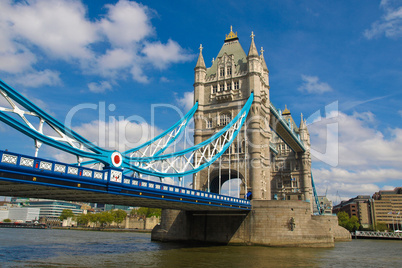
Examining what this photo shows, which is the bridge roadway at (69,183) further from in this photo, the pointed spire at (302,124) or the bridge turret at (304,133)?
the pointed spire at (302,124)

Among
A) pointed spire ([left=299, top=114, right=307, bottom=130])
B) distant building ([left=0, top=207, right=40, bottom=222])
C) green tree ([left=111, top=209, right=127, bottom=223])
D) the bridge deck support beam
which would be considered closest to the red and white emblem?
the bridge deck support beam

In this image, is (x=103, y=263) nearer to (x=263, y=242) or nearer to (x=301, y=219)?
(x=263, y=242)

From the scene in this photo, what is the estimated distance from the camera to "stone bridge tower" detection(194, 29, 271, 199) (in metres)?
42.5

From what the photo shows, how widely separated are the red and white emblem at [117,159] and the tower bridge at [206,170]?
0.07 metres

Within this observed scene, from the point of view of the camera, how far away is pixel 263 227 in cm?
3569

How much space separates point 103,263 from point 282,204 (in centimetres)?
2096

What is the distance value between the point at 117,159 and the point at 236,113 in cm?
2574

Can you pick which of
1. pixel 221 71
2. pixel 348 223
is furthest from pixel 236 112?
pixel 348 223

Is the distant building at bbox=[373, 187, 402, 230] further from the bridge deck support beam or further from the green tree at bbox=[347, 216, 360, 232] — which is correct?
the bridge deck support beam

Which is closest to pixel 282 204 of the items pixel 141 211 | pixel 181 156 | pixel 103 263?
pixel 181 156

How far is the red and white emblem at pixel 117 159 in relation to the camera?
21.6 metres

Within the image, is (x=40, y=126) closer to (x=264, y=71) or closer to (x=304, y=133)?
(x=264, y=71)

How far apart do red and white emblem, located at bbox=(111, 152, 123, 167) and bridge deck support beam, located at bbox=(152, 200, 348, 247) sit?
61.9 ft

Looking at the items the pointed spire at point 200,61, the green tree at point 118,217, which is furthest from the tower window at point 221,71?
the green tree at point 118,217
